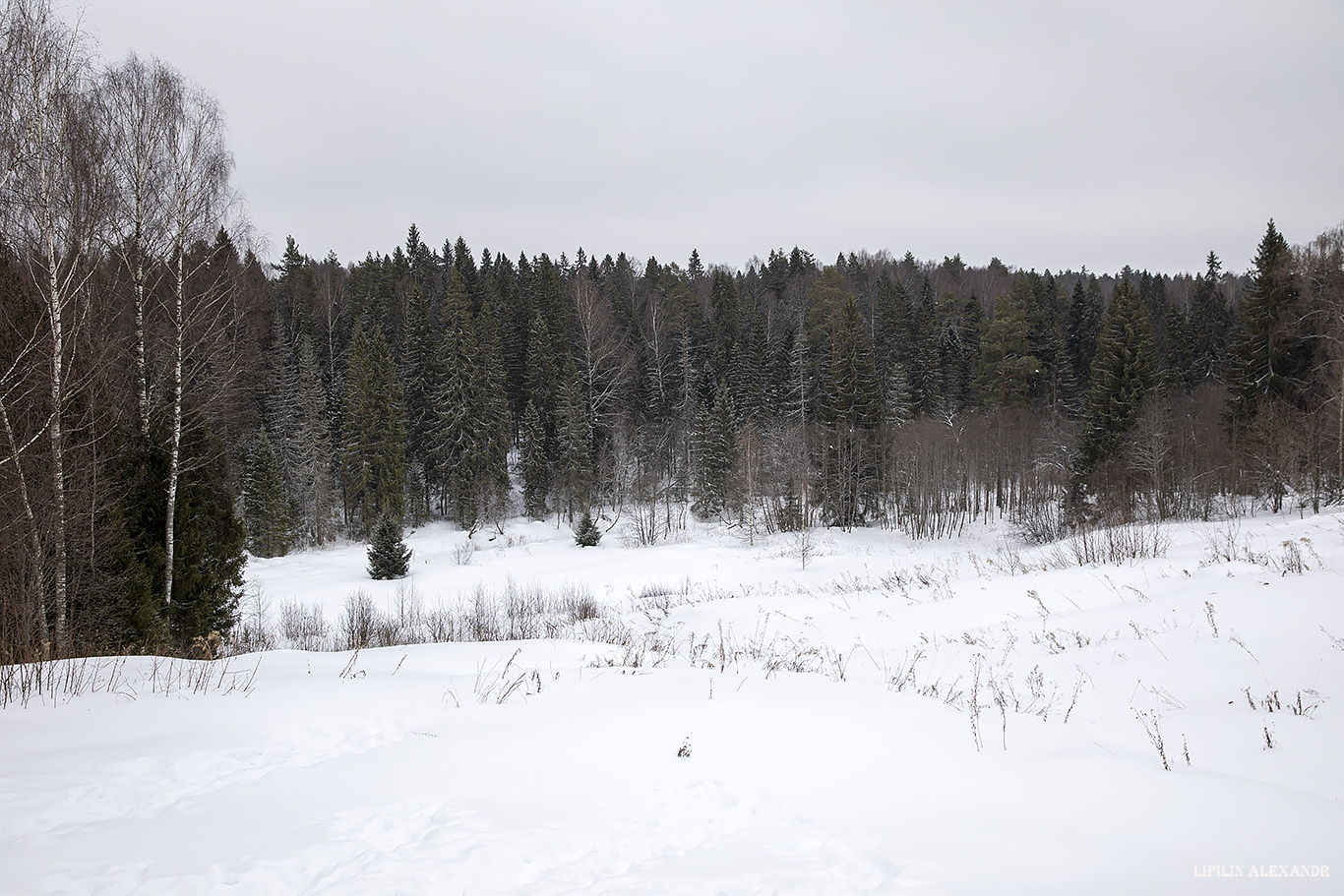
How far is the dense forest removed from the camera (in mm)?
11734

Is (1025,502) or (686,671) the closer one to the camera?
(686,671)

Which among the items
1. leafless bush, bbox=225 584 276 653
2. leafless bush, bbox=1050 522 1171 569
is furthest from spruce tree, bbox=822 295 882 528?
leafless bush, bbox=225 584 276 653

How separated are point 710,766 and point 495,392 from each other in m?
46.7

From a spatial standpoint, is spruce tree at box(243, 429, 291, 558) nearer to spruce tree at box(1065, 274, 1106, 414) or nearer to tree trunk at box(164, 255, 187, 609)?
tree trunk at box(164, 255, 187, 609)

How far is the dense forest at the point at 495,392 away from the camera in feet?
38.5

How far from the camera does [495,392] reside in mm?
48594

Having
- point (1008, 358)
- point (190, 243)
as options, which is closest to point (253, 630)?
point (190, 243)

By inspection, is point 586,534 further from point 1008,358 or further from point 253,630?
point 1008,358

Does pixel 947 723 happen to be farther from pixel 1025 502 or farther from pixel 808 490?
pixel 1025 502

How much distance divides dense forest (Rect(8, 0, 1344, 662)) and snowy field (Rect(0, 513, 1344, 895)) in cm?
449

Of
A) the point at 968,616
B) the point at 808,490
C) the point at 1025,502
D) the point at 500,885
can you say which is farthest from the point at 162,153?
the point at 1025,502

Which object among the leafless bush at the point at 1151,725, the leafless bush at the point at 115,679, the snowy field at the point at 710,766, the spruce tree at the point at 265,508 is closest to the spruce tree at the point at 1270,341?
the snowy field at the point at 710,766

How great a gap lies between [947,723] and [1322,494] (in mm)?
31885

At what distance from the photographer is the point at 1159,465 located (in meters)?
34.6
